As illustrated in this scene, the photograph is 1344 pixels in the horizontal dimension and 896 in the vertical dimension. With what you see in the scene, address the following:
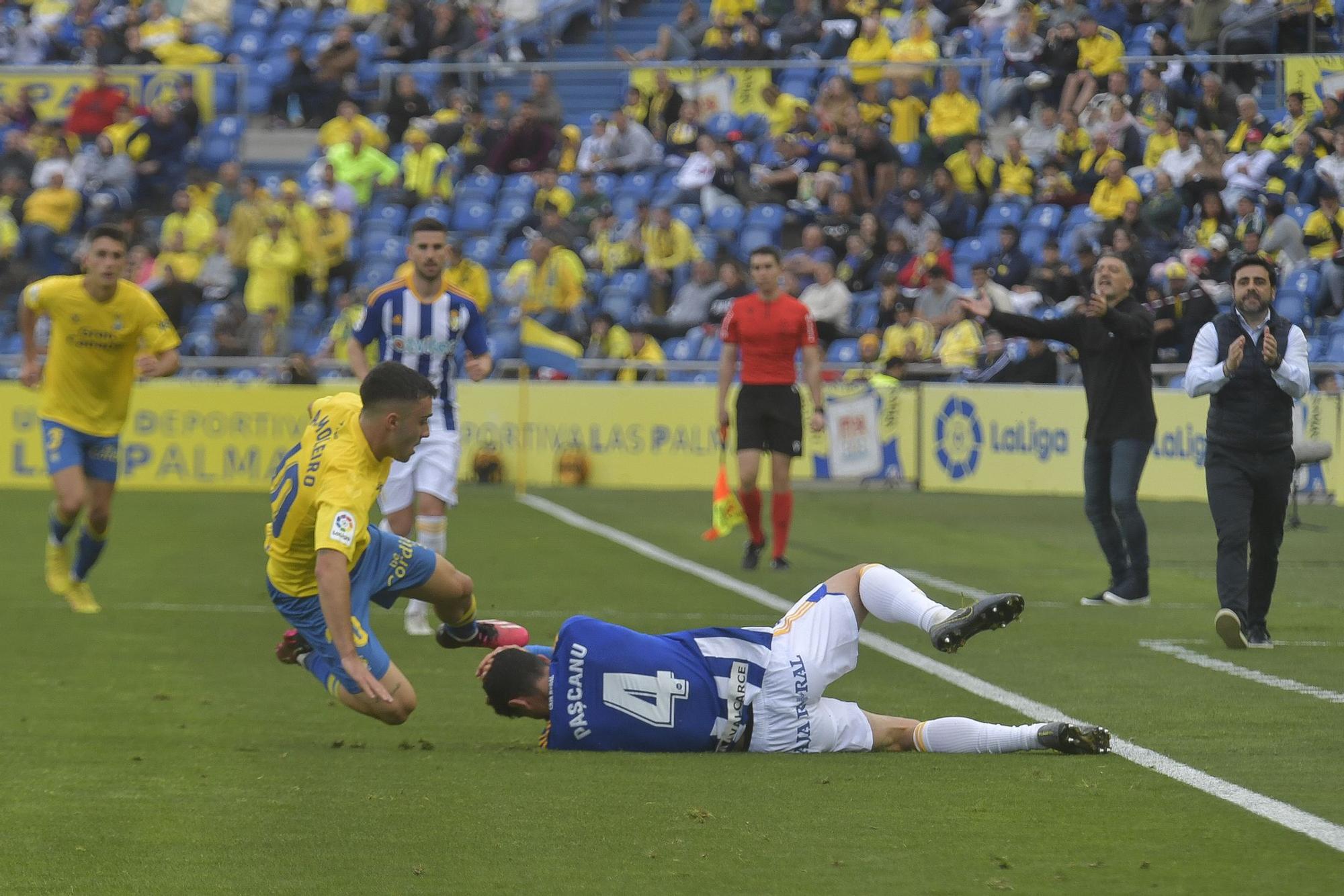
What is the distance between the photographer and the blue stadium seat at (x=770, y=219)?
2583cm

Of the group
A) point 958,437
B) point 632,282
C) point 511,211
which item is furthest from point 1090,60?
point 511,211

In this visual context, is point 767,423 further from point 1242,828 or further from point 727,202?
point 727,202

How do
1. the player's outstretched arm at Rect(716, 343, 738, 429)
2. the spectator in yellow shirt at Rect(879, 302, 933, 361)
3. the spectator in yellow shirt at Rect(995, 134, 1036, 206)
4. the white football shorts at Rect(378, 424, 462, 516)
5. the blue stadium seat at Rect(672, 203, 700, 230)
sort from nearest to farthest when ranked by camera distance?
the white football shorts at Rect(378, 424, 462, 516) → the player's outstretched arm at Rect(716, 343, 738, 429) → the spectator in yellow shirt at Rect(879, 302, 933, 361) → the spectator in yellow shirt at Rect(995, 134, 1036, 206) → the blue stadium seat at Rect(672, 203, 700, 230)

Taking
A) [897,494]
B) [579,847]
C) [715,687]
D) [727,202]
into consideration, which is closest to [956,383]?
[897,494]

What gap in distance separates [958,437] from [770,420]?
8116 millimetres

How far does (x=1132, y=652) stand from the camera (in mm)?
9523

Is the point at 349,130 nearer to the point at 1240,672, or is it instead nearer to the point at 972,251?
the point at 972,251

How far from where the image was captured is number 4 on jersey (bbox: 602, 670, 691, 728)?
6.59 m

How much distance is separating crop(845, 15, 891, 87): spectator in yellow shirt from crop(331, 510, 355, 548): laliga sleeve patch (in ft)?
69.1

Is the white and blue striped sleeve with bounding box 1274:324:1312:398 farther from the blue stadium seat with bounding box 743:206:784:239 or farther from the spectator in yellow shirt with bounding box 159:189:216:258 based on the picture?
the spectator in yellow shirt with bounding box 159:189:216:258

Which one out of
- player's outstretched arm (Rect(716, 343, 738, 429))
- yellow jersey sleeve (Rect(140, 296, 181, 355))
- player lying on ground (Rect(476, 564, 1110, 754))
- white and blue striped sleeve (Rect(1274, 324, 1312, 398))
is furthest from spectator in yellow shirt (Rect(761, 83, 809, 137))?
player lying on ground (Rect(476, 564, 1110, 754))

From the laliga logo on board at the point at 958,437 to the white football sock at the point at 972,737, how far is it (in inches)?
593

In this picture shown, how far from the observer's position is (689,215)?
26453mm

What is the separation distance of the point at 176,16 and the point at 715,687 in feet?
98.0
